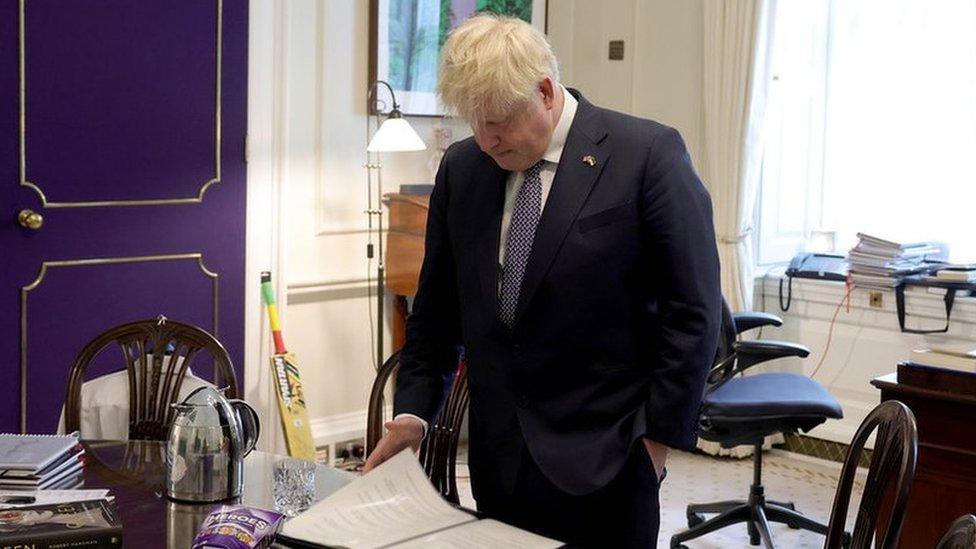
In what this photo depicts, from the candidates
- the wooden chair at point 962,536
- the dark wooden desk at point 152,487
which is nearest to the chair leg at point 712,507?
the dark wooden desk at point 152,487

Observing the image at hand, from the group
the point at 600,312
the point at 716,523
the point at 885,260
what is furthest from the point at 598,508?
the point at 885,260

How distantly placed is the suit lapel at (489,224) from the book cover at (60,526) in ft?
2.24

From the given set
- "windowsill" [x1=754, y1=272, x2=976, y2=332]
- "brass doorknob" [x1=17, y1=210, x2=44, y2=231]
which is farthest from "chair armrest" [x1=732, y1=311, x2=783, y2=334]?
"brass doorknob" [x1=17, y1=210, x2=44, y2=231]

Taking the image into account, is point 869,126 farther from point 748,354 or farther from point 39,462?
point 39,462

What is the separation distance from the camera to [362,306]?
489 cm

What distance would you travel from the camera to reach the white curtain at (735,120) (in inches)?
194

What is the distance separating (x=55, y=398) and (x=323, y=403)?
1.13 m

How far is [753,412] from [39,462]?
2.32m

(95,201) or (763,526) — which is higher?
(95,201)

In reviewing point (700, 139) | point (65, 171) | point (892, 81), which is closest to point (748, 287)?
point (700, 139)

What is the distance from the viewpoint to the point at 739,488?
4.69m

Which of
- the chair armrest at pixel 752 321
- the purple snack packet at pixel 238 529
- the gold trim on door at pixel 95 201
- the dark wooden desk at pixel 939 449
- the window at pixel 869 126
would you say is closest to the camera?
the purple snack packet at pixel 238 529

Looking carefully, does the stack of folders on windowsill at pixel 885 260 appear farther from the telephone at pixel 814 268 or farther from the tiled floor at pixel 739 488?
the tiled floor at pixel 739 488

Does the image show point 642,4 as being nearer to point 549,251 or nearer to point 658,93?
point 658,93
